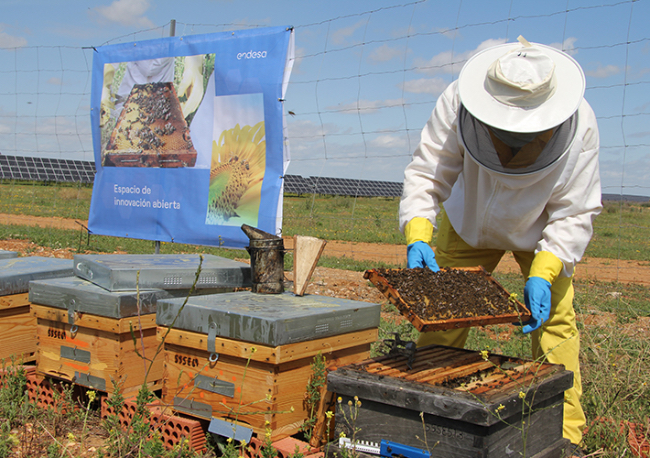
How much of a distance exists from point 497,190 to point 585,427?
1450 millimetres

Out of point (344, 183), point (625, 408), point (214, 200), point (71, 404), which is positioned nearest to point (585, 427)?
point (625, 408)

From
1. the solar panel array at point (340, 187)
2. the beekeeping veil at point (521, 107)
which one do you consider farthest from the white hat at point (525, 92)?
the solar panel array at point (340, 187)

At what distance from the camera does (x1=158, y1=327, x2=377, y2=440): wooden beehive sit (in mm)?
2506

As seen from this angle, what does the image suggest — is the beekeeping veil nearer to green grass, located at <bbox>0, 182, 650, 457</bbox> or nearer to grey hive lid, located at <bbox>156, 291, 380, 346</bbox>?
grey hive lid, located at <bbox>156, 291, 380, 346</bbox>

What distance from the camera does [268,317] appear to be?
2492 millimetres

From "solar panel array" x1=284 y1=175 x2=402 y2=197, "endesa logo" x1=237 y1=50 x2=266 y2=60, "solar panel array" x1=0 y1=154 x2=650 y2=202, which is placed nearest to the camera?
"endesa logo" x1=237 y1=50 x2=266 y2=60

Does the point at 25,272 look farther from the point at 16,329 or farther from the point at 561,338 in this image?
the point at 561,338

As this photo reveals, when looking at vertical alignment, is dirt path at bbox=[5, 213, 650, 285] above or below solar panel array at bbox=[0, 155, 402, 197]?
below

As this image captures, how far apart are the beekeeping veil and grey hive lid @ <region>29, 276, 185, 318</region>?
6.65 ft

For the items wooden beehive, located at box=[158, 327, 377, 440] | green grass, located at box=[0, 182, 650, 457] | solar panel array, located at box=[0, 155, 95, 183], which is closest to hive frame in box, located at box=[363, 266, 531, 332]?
wooden beehive, located at box=[158, 327, 377, 440]

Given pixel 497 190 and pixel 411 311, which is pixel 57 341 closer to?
pixel 411 311

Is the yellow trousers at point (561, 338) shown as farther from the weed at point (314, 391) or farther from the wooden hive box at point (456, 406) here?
the weed at point (314, 391)

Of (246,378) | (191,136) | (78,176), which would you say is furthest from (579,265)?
(78,176)

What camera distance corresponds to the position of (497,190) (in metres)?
2.95
